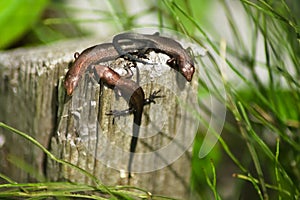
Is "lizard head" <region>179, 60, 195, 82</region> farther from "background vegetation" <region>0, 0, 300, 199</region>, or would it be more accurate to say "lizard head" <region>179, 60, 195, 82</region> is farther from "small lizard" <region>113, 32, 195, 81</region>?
"background vegetation" <region>0, 0, 300, 199</region>

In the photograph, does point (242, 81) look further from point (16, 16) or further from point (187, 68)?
point (187, 68)

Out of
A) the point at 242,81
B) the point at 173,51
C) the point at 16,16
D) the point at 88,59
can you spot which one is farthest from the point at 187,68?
the point at 242,81

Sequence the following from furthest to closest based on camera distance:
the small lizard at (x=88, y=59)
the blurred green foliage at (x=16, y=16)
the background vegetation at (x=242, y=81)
A: the blurred green foliage at (x=16, y=16) → the background vegetation at (x=242, y=81) → the small lizard at (x=88, y=59)

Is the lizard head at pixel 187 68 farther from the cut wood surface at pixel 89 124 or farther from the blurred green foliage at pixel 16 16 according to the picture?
the blurred green foliage at pixel 16 16

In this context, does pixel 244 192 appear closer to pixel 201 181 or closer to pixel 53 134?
pixel 201 181

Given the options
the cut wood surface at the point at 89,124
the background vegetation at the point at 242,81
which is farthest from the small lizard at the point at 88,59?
the background vegetation at the point at 242,81

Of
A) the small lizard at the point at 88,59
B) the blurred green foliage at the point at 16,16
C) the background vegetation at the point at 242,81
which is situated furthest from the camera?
the blurred green foliage at the point at 16,16

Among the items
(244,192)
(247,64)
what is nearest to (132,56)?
(247,64)
